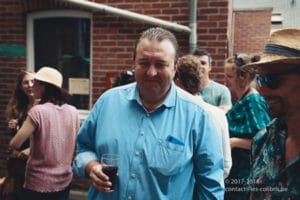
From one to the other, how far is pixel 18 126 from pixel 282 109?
117 inches

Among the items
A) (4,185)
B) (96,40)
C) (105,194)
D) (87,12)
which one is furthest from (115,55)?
(105,194)

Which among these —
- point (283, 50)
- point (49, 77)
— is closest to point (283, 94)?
point (283, 50)

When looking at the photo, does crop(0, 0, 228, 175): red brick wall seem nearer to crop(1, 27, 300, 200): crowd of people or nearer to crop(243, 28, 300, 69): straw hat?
crop(1, 27, 300, 200): crowd of people

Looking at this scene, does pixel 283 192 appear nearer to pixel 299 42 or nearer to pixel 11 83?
pixel 299 42

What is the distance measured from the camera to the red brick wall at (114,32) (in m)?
4.35

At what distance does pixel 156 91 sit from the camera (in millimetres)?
1968

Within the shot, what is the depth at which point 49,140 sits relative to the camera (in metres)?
3.13

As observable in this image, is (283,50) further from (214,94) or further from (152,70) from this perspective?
(214,94)

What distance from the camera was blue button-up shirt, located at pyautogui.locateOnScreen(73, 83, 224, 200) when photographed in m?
1.88

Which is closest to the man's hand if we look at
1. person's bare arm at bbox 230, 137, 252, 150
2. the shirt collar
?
the shirt collar

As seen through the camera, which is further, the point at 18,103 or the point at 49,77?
the point at 18,103

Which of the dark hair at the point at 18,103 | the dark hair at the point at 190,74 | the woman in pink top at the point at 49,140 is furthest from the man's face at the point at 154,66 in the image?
the dark hair at the point at 18,103

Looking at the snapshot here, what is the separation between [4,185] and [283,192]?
9.87 feet

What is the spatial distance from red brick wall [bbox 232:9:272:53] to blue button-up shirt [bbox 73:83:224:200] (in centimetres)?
1542
